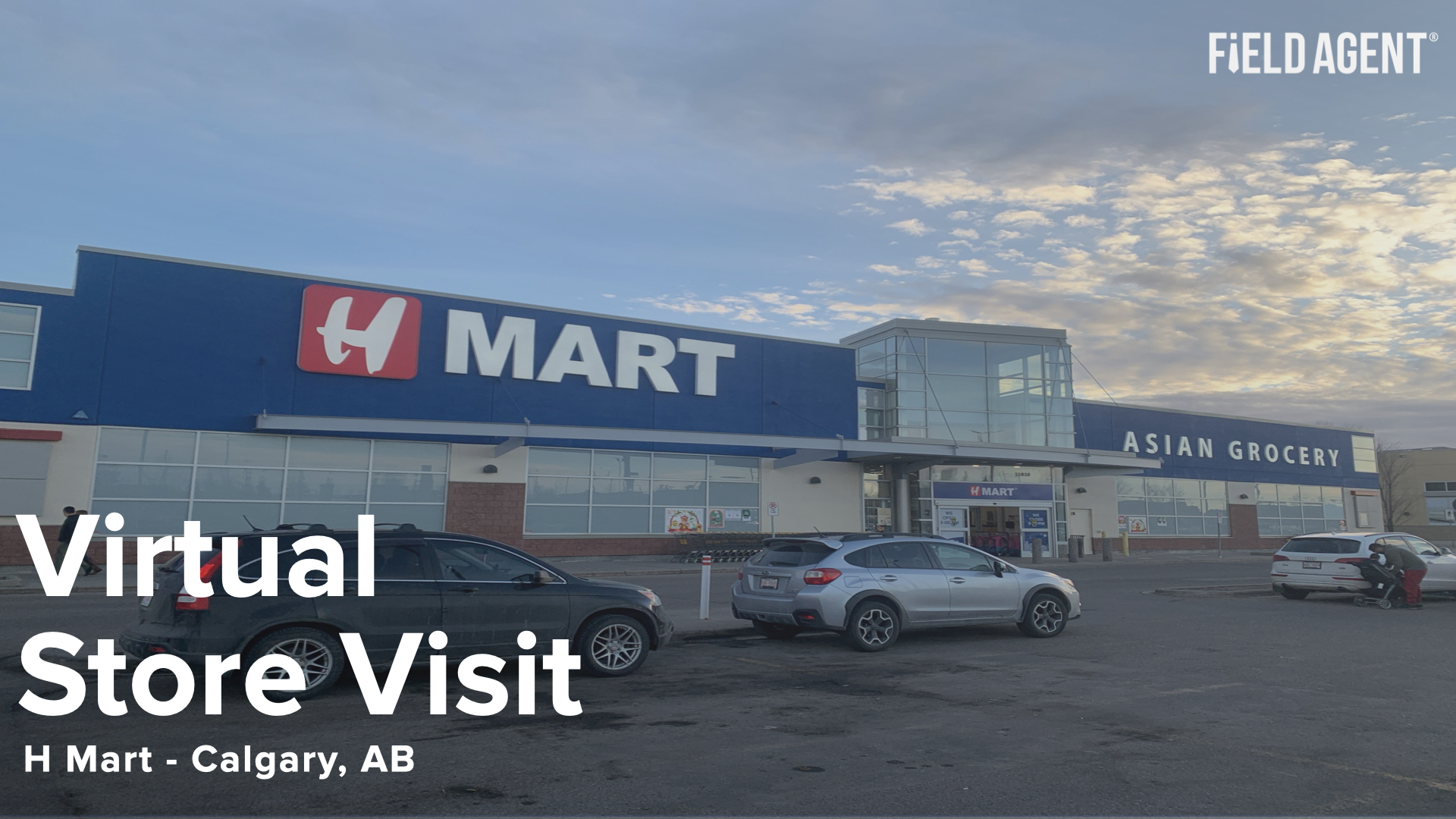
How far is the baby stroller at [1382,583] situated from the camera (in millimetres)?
17906

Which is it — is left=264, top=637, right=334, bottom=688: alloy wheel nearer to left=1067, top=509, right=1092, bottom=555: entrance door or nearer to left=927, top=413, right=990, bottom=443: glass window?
left=927, top=413, right=990, bottom=443: glass window

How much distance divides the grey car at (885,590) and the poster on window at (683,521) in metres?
19.4

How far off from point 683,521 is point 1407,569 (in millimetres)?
20773

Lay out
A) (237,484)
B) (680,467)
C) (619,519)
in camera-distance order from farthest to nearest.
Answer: (680,467), (619,519), (237,484)

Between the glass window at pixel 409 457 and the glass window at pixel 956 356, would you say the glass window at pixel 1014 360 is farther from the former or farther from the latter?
the glass window at pixel 409 457

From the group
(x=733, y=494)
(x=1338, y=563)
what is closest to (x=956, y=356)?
(x=733, y=494)

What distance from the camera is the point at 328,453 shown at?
89.2 feet

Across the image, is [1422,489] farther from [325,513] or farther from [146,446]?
[146,446]

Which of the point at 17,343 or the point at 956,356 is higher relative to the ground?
the point at 956,356

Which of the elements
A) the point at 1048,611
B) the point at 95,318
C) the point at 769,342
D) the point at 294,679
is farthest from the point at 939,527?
the point at 294,679

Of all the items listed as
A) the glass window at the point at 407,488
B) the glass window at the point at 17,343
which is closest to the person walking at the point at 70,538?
the glass window at the point at 17,343

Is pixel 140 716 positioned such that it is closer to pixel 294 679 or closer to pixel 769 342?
pixel 294 679

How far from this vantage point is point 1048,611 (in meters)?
13.3

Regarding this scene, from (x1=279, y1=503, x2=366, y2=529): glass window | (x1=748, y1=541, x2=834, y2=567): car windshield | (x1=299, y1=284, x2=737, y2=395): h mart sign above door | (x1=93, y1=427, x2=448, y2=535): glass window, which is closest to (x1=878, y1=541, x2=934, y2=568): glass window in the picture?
(x1=748, y1=541, x2=834, y2=567): car windshield
